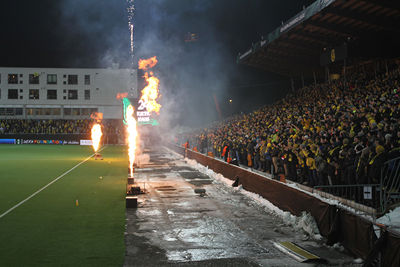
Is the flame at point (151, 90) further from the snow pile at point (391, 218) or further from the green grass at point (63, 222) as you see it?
the snow pile at point (391, 218)

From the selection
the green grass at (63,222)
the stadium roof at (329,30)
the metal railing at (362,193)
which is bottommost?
the green grass at (63,222)

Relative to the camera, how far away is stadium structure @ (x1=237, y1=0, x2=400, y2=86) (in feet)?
70.8

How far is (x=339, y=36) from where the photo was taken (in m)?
26.4

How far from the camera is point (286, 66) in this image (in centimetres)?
3781

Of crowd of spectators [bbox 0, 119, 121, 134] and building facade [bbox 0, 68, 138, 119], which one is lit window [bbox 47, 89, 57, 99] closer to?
building facade [bbox 0, 68, 138, 119]

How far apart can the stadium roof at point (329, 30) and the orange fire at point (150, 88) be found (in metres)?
14.9

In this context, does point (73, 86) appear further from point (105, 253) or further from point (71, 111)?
point (105, 253)

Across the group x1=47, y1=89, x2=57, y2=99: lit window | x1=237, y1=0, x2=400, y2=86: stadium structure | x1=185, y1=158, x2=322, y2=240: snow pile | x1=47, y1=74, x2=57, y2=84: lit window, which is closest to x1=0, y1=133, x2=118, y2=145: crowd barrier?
x1=47, y1=89, x2=57, y2=99: lit window

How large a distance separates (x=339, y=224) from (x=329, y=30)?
→ 20.0m

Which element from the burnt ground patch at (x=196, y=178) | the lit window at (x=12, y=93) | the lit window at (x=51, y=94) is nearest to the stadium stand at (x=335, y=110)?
the burnt ground patch at (x=196, y=178)

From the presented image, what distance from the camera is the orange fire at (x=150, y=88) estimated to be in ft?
150

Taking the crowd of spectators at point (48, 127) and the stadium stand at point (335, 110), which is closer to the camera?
the stadium stand at point (335, 110)

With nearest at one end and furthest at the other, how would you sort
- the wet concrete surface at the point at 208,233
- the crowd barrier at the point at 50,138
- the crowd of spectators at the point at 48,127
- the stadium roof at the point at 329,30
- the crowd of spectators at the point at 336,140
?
1. the wet concrete surface at the point at 208,233
2. the crowd of spectators at the point at 336,140
3. the stadium roof at the point at 329,30
4. the crowd barrier at the point at 50,138
5. the crowd of spectators at the point at 48,127

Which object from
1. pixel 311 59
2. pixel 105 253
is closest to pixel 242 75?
pixel 311 59
